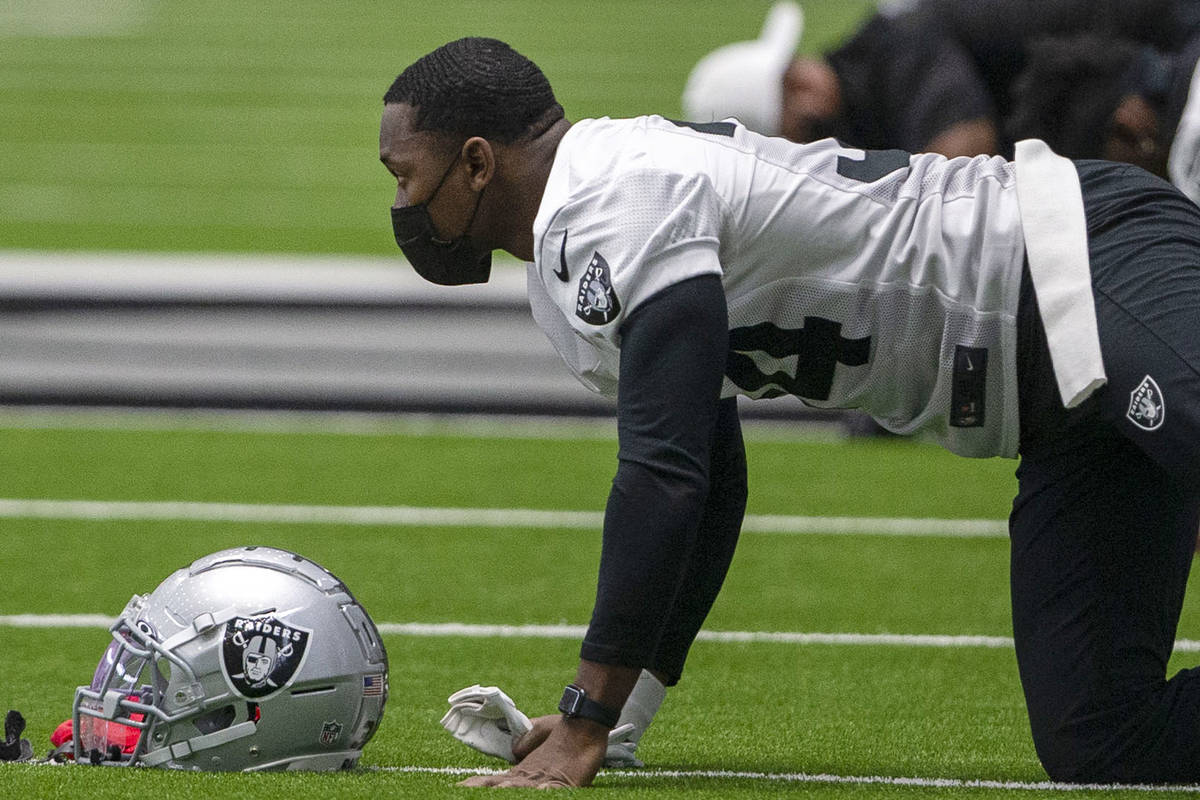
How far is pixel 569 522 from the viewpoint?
5.37 meters

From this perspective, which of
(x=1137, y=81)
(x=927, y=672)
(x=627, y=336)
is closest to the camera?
(x=627, y=336)

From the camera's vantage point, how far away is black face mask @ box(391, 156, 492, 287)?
8.16 feet

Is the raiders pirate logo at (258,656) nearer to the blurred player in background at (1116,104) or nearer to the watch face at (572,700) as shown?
the watch face at (572,700)

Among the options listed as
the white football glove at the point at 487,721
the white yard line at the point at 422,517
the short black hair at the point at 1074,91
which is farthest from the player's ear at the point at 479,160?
the short black hair at the point at 1074,91

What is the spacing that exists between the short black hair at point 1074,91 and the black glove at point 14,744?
3.55m

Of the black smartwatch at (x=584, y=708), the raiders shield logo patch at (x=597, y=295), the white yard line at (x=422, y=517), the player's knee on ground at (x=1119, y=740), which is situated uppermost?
the raiders shield logo patch at (x=597, y=295)

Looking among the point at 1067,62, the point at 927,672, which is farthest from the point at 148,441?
the point at 927,672

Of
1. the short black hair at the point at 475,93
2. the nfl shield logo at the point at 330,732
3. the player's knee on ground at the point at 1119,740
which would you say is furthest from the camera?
the player's knee on ground at the point at 1119,740

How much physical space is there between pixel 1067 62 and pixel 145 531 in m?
2.99

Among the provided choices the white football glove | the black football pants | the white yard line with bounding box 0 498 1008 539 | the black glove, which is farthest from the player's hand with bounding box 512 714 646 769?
the white yard line with bounding box 0 498 1008 539

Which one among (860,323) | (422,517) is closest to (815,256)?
(860,323)

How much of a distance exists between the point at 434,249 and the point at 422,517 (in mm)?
2968

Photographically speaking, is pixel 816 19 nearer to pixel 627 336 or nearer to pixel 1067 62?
pixel 1067 62

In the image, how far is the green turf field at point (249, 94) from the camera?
1445cm
